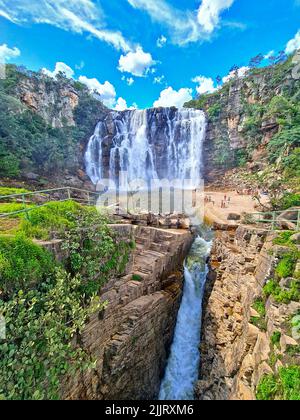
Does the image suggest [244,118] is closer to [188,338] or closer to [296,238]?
[296,238]

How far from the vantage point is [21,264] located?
454 centimetres

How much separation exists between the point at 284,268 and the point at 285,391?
2778mm

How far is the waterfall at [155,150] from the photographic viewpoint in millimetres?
30922

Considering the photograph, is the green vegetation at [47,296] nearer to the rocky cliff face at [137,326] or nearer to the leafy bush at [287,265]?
the rocky cliff face at [137,326]

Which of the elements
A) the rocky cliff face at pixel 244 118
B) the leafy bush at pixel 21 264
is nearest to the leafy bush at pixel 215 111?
the rocky cliff face at pixel 244 118

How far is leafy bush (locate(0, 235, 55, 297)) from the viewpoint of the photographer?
169 inches

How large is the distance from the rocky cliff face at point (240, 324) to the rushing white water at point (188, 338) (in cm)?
98

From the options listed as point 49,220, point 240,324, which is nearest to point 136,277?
point 240,324

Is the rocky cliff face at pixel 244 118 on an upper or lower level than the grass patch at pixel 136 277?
upper

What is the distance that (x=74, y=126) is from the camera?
104 ft

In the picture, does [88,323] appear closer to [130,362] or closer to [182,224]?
[130,362]

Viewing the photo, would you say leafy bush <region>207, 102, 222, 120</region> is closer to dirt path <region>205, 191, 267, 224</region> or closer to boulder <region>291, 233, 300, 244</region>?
dirt path <region>205, 191, 267, 224</region>

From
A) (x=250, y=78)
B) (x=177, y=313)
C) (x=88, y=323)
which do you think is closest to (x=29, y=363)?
(x=88, y=323)

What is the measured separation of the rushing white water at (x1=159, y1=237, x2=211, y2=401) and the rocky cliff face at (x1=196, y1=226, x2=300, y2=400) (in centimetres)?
98
